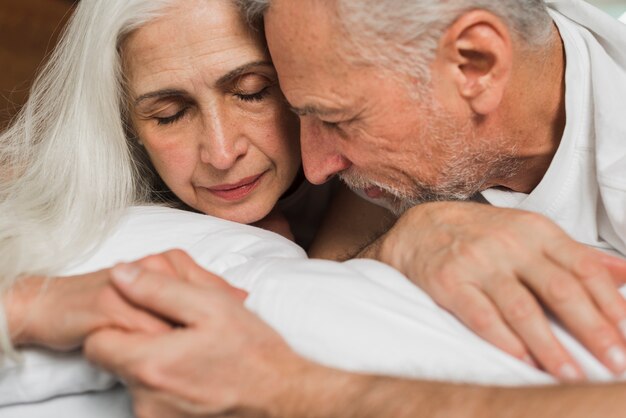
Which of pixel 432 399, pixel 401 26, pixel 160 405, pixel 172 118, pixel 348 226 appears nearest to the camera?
pixel 432 399

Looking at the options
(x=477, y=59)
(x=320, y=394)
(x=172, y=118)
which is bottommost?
(x=320, y=394)

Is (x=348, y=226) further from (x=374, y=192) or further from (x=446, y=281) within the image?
(x=446, y=281)

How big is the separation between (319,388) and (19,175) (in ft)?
3.64

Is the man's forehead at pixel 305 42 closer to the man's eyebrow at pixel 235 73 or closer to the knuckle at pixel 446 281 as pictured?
the man's eyebrow at pixel 235 73

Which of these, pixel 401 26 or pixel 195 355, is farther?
pixel 401 26

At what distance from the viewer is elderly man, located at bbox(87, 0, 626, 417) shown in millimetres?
867

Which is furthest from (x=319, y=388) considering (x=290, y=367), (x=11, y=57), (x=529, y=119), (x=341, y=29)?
(x=11, y=57)

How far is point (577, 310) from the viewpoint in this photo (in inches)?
37.0

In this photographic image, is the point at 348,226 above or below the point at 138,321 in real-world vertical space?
below

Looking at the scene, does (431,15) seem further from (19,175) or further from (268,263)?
(19,175)

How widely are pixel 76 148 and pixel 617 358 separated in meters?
1.14

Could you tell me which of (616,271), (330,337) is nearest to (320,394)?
(330,337)

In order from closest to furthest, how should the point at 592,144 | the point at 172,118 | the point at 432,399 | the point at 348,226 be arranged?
the point at 432,399
the point at 592,144
the point at 172,118
the point at 348,226

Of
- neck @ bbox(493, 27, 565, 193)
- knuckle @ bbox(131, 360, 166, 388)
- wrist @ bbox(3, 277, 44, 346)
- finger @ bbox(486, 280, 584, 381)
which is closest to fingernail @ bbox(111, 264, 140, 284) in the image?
knuckle @ bbox(131, 360, 166, 388)
